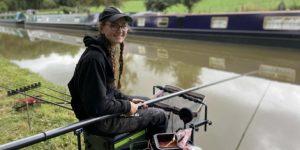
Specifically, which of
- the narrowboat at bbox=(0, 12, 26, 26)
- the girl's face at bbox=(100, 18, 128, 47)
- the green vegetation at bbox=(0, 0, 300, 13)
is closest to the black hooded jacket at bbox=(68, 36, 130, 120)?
the girl's face at bbox=(100, 18, 128, 47)

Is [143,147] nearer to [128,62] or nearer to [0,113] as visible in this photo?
[0,113]

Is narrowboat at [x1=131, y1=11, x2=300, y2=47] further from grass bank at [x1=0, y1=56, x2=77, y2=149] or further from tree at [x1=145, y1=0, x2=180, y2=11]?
grass bank at [x1=0, y1=56, x2=77, y2=149]

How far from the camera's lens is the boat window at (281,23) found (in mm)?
8367

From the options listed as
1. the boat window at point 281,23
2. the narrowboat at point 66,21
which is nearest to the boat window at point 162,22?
the narrowboat at point 66,21

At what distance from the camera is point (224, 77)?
21.0ft

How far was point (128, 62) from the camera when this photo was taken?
845 cm

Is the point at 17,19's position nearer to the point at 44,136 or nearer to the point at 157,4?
the point at 157,4

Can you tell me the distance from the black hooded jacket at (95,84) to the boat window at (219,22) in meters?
8.57

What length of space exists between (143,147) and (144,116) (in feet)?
0.65

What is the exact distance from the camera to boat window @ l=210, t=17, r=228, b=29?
33.0 feet

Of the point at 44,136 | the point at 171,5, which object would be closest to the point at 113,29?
the point at 44,136

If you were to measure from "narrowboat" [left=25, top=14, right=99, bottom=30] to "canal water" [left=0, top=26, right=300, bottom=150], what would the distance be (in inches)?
191

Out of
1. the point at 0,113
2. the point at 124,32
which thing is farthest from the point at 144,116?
the point at 0,113

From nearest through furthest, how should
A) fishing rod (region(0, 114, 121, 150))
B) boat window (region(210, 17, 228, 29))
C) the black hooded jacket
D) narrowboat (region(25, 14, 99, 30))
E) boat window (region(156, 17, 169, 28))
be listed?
fishing rod (region(0, 114, 121, 150)) < the black hooded jacket < boat window (region(210, 17, 228, 29)) < boat window (region(156, 17, 169, 28)) < narrowboat (region(25, 14, 99, 30))
